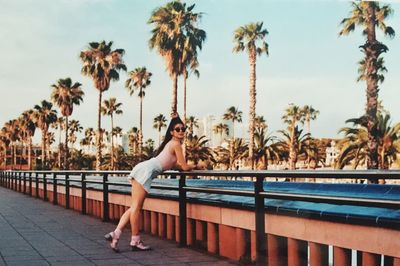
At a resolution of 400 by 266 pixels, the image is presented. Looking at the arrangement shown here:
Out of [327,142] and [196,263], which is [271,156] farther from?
[196,263]

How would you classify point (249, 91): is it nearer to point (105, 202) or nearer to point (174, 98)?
point (174, 98)

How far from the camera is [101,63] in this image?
4719 cm

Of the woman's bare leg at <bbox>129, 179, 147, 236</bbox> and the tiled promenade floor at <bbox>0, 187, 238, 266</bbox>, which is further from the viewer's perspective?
the woman's bare leg at <bbox>129, 179, 147, 236</bbox>

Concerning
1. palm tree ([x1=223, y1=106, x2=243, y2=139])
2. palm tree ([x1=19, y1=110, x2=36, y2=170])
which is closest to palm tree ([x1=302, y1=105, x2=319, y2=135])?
palm tree ([x1=223, y1=106, x2=243, y2=139])

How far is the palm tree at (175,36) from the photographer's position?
37.2 metres

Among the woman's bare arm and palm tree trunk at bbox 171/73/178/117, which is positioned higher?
palm tree trunk at bbox 171/73/178/117

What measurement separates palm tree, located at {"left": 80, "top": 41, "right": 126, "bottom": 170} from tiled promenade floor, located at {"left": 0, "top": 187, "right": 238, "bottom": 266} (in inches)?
1511

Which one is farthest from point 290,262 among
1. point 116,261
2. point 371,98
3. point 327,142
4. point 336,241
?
point 327,142

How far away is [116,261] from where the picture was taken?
5.70 m

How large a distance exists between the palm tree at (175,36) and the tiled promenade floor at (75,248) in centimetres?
2805

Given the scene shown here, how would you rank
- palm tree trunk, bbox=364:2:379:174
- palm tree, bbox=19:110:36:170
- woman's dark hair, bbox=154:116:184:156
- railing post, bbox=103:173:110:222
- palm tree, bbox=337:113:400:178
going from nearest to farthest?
woman's dark hair, bbox=154:116:184:156
railing post, bbox=103:173:110:222
palm tree trunk, bbox=364:2:379:174
palm tree, bbox=337:113:400:178
palm tree, bbox=19:110:36:170

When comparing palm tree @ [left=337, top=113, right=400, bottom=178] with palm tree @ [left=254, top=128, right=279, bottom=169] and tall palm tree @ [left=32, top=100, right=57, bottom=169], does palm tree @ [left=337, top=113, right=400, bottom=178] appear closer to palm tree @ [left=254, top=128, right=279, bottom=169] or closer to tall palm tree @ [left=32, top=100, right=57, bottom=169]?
palm tree @ [left=254, top=128, right=279, bottom=169]

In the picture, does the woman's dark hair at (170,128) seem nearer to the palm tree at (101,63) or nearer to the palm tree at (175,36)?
the palm tree at (175,36)

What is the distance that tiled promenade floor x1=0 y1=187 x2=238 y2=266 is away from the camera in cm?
567
